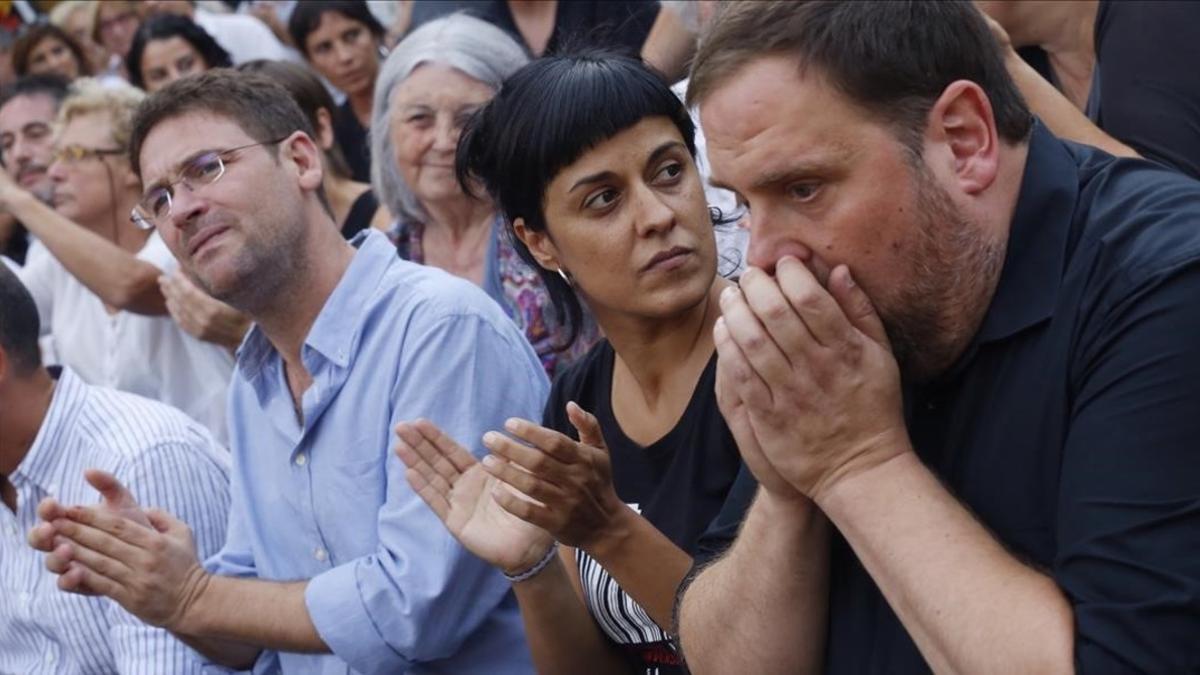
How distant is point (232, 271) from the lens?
372 cm

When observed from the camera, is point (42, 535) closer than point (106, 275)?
Yes

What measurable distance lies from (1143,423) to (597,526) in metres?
1.15

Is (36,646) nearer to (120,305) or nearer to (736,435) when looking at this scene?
(120,305)

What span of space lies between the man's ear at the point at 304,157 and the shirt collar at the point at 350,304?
207mm

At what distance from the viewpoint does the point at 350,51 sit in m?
6.90

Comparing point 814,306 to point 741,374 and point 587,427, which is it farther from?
point 587,427

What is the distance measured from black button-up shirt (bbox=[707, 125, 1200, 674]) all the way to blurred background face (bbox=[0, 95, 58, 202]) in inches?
213

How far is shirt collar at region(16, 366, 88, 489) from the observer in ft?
13.4

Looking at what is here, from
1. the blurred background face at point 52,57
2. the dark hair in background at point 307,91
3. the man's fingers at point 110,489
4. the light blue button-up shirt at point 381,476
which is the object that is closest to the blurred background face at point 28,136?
the dark hair in background at point 307,91

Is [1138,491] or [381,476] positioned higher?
[1138,491]

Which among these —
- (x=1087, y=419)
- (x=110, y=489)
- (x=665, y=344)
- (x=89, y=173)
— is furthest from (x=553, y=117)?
(x=89, y=173)

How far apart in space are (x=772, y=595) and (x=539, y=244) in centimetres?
127

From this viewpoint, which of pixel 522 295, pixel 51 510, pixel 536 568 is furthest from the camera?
pixel 522 295

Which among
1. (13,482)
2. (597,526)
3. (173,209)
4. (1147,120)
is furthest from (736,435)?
(13,482)
